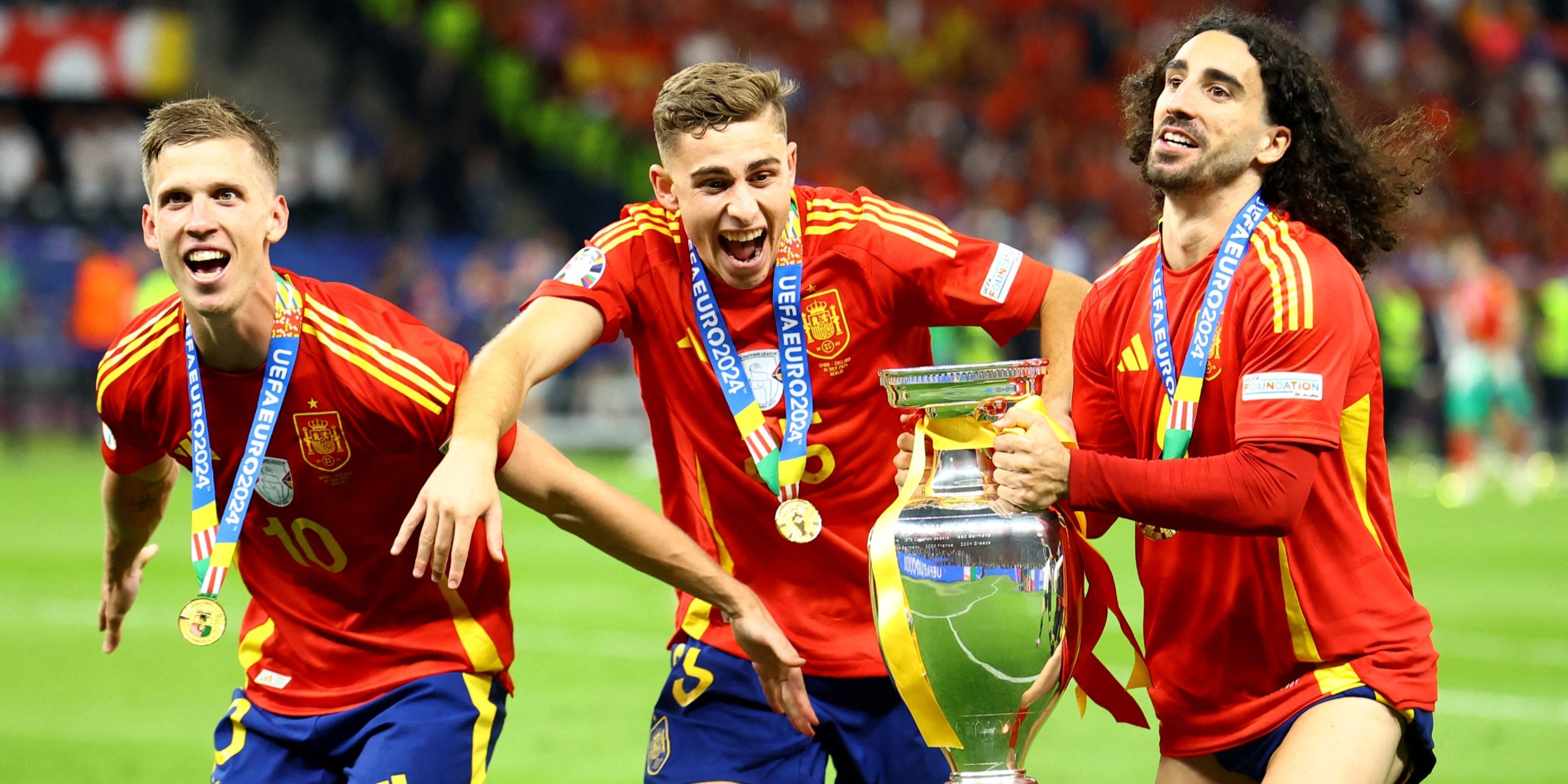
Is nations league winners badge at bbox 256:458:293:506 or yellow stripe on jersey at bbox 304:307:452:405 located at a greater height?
yellow stripe on jersey at bbox 304:307:452:405

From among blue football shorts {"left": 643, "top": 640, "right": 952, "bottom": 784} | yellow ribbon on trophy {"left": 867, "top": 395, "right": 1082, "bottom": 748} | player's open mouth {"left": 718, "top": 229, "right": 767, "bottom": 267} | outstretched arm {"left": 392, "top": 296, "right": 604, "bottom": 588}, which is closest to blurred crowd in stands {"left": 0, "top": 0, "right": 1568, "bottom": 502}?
blue football shorts {"left": 643, "top": 640, "right": 952, "bottom": 784}

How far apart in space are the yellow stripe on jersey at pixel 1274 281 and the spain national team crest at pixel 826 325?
42.9 inches

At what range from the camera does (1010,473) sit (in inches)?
131

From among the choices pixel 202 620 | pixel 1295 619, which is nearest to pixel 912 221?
pixel 1295 619

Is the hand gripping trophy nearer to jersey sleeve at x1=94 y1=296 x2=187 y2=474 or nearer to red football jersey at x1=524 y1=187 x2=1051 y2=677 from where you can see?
red football jersey at x1=524 y1=187 x2=1051 y2=677

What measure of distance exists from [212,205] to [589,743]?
3.92 metres

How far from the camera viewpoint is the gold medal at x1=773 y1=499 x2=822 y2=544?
401 centimetres

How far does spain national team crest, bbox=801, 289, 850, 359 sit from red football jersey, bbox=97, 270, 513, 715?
853mm

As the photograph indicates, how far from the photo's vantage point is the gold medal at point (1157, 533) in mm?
3768

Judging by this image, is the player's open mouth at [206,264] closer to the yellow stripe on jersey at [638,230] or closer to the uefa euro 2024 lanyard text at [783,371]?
the yellow stripe on jersey at [638,230]

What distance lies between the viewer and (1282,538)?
3668mm

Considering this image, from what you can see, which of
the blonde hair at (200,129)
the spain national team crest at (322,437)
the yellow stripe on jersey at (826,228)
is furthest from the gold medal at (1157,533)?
the blonde hair at (200,129)

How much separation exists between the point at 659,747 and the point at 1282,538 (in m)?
1.59

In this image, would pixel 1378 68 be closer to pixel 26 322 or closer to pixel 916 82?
pixel 916 82
